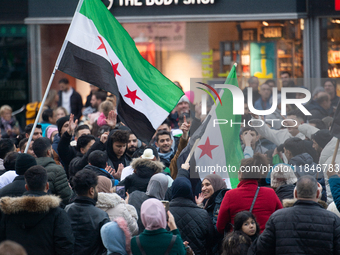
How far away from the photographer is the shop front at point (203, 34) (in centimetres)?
1391

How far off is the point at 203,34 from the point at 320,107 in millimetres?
7435

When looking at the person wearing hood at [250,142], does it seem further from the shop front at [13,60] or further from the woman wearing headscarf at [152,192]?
the shop front at [13,60]

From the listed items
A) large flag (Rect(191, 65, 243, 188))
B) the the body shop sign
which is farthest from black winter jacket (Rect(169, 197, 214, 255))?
the the body shop sign

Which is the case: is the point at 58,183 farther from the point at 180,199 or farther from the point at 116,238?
the point at 116,238

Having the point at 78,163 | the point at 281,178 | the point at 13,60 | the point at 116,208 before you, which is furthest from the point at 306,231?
the point at 13,60

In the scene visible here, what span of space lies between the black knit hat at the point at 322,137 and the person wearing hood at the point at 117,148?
2863mm

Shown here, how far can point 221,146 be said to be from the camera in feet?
23.2

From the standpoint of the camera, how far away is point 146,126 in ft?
23.3

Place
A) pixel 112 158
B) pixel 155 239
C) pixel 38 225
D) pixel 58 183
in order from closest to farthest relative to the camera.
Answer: pixel 155 239
pixel 38 225
pixel 58 183
pixel 112 158

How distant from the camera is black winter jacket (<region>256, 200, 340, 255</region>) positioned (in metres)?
4.79

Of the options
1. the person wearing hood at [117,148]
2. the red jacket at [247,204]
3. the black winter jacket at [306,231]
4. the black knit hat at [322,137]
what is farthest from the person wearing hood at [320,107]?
the person wearing hood at [117,148]

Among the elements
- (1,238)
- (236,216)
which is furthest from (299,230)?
(1,238)

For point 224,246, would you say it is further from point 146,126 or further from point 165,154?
point 165,154

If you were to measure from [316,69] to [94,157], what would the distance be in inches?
352
